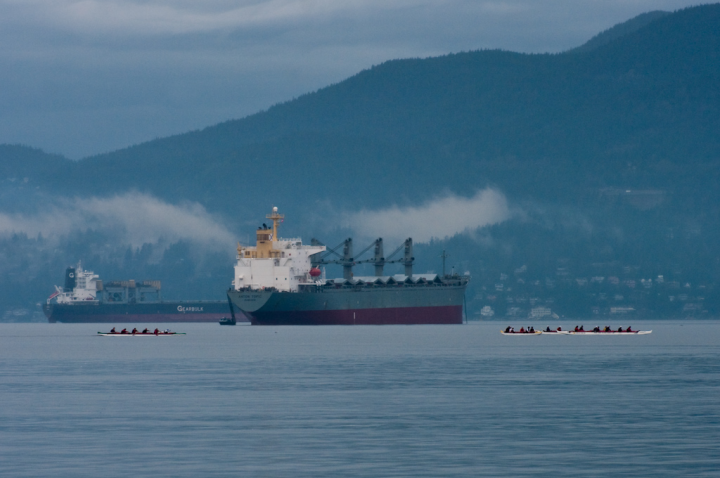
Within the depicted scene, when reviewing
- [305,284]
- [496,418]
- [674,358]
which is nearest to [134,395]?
[496,418]

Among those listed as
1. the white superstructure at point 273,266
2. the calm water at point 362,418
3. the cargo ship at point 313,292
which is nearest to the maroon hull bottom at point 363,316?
the cargo ship at point 313,292

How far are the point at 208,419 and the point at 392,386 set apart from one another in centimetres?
1549

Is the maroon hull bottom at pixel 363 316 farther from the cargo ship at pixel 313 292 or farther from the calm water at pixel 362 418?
the calm water at pixel 362 418

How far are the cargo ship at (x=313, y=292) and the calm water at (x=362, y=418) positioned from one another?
85.8 metres

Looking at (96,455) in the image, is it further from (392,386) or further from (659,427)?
(392,386)

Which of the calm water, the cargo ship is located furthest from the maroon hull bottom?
the calm water

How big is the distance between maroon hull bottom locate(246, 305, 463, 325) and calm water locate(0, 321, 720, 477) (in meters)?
87.4

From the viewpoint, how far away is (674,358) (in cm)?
8238

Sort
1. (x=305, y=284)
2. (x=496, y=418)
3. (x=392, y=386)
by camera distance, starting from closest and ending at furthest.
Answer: (x=496, y=418) < (x=392, y=386) < (x=305, y=284)

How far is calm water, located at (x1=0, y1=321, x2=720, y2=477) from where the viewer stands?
31.6 m

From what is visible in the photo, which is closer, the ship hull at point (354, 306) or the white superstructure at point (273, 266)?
the ship hull at point (354, 306)

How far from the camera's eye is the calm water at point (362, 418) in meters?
31.6

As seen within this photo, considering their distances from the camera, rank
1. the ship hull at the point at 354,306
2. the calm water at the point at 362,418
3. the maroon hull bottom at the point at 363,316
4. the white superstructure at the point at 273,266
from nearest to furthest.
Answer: the calm water at the point at 362,418 < the ship hull at the point at 354,306 < the maroon hull bottom at the point at 363,316 < the white superstructure at the point at 273,266

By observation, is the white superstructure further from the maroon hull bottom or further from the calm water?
the calm water
